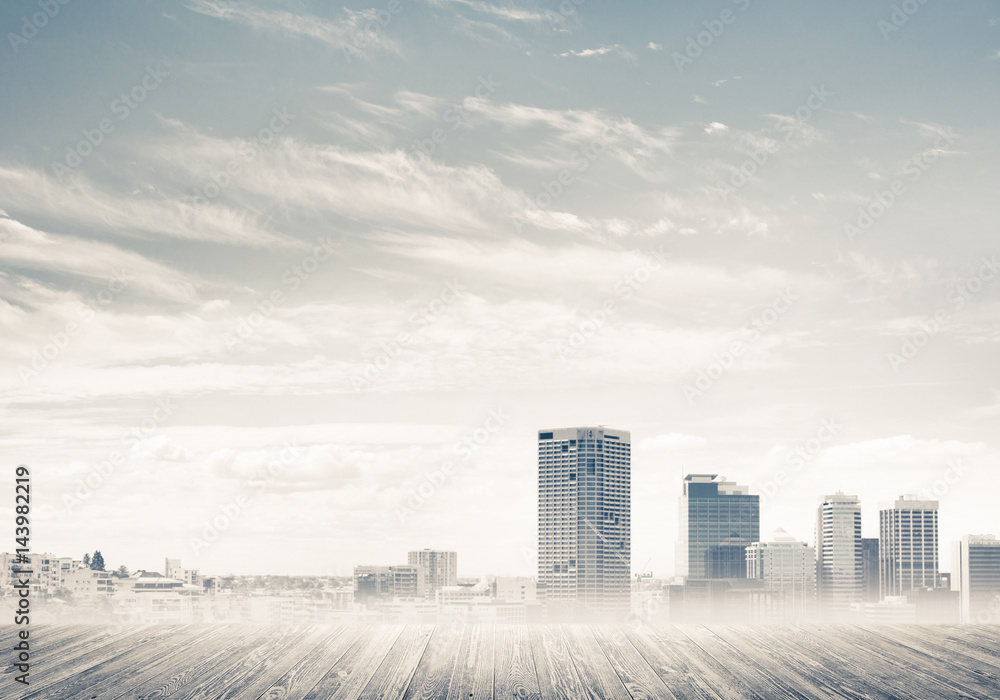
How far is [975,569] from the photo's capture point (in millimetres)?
78750

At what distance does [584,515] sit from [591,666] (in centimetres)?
12527

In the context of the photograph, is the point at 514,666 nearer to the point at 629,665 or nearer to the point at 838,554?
the point at 629,665

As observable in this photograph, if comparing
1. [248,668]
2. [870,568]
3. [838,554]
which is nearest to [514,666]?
[248,668]

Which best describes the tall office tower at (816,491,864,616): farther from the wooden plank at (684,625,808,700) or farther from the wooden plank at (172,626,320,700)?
the wooden plank at (172,626,320,700)

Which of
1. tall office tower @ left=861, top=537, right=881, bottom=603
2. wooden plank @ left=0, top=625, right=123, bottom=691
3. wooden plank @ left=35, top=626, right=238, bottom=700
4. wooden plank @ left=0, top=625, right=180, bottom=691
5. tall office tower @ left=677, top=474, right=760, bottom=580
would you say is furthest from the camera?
tall office tower @ left=677, top=474, right=760, bottom=580

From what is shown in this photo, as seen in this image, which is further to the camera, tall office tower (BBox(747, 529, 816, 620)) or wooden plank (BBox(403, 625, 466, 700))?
tall office tower (BBox(747, 529, 816, 620))

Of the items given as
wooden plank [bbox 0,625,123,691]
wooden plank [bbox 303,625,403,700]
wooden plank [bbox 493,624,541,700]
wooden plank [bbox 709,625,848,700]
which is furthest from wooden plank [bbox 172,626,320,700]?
wooden plank [bbox 709,625,848,700]

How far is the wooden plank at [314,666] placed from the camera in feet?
19.1

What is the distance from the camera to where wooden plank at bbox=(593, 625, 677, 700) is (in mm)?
5875

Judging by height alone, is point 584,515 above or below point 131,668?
below

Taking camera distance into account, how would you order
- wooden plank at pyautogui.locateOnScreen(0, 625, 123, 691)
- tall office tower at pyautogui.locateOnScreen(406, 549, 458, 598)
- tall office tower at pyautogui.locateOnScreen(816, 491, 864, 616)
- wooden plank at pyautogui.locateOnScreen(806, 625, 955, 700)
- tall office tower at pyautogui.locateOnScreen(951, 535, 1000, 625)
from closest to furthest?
wooden plank at pyautogui.locateOnScreen(806, 625, 955, 700), wooden plank at pyautogui.locateOnScreen(0, 625, 123, 691), tall office tower at pyautogui.locateOnScreen(951, 535, 1000, 625), tall office tower at pyautogui.locateOnScreen(406, 549, 458, 598), tall office tower at pyautogui.locateOnScreen(816, 491, 864, 616)

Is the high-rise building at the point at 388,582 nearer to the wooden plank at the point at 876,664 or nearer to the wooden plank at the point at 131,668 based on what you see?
the wooden plank at the point at 131,668

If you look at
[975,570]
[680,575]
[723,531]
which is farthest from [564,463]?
[975,570]

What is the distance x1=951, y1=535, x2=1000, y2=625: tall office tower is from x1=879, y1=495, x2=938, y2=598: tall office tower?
293 inches
